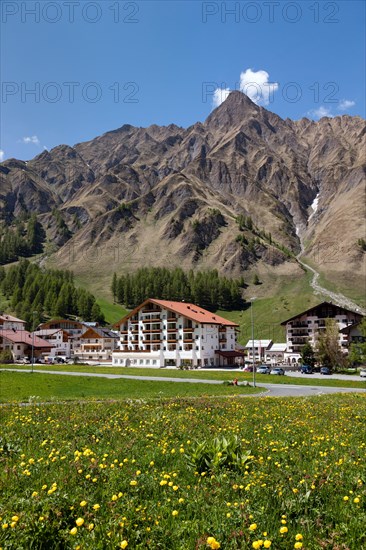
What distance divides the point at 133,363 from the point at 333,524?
366 feet

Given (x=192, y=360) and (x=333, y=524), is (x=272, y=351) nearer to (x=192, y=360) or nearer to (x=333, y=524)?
(x=192, y=360)

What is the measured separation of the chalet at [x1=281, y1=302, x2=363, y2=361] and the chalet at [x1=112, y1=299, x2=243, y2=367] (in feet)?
120

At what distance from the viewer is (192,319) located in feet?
360

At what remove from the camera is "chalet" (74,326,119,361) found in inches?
5866

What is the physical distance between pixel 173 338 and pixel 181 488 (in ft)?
349

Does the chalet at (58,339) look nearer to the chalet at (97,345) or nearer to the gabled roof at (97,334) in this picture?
the chalet at (97,345)

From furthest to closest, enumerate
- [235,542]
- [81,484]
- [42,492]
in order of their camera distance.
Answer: [81,484]
[42,492]
[235,542]

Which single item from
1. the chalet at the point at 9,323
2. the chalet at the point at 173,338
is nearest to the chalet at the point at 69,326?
the chalet at the point at 9,323

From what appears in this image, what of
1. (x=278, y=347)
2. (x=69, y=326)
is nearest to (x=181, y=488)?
(x=278, y=347)

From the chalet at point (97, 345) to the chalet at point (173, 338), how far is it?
28.1m

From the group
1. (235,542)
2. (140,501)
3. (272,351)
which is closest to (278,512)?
(235,542)

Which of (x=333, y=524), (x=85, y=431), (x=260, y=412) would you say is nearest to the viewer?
(x=333, y=524)

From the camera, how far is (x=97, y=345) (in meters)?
150

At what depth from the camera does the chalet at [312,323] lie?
138375 millimetres
